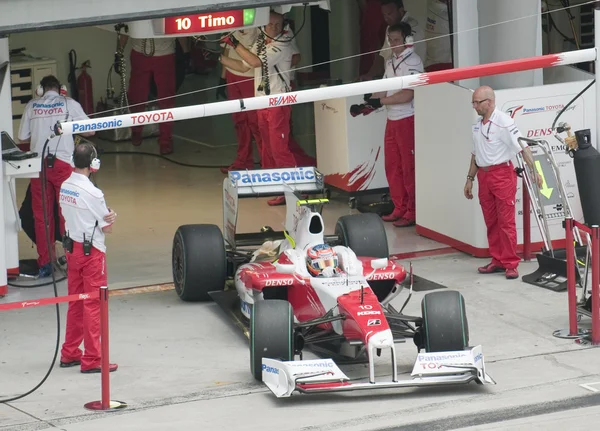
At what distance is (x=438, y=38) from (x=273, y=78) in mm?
2130

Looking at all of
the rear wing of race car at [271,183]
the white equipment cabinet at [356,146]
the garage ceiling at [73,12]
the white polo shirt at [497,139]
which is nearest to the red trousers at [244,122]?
the white equipment cabinet at [356,146]

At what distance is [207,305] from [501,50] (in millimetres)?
4198

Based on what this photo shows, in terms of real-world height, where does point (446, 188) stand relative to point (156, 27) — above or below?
below

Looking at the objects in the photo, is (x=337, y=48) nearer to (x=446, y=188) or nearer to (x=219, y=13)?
(x=446, y=188)

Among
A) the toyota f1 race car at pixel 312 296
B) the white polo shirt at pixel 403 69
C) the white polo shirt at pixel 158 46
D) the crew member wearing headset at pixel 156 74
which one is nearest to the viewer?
the toyota f1 race car at pixel 312 296

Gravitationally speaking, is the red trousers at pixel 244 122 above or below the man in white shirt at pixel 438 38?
below

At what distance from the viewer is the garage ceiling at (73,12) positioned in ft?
37.4

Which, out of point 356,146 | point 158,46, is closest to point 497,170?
point 356,146

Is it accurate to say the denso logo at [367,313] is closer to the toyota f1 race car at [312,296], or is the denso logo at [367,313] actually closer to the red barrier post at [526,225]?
the toyota f1 race car at [312,296]

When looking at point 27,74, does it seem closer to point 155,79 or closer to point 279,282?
point 155,79

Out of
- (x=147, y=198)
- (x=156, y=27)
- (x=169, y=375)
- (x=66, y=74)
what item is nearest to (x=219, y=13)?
(x=156, y=27)

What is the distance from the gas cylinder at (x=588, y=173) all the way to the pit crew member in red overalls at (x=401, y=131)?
367cm

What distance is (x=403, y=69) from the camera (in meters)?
15.4

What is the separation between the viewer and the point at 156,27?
12.6m
